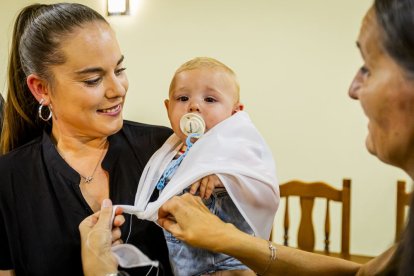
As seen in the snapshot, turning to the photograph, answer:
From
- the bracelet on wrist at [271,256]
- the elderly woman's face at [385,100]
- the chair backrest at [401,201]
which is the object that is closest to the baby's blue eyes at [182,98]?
the bracelet on wrist at [271,256]

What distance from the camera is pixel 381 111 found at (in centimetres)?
82

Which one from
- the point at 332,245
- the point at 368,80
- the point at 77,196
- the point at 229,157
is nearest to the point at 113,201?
the point at 77,196

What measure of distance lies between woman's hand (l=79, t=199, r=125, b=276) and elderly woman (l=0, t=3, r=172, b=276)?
0.16 m

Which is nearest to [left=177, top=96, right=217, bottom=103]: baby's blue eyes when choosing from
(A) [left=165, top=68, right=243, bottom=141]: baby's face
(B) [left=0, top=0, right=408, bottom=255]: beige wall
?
(A) [left=165, top=68, right=243, bottom=141]: baby's face

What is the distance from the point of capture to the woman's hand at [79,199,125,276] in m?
1.05

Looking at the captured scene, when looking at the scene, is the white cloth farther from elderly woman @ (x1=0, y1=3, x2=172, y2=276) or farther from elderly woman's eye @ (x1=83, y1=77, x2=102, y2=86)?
elderly woman's eye @ (x1=83, y1=77, x2=102, y2=86)

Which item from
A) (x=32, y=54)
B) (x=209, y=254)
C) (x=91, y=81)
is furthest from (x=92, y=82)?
(x=209, y=254)

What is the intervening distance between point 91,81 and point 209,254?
1.96 ft

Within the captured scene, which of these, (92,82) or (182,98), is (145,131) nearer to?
(182,98)

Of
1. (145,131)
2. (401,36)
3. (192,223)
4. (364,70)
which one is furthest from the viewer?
(145,131)

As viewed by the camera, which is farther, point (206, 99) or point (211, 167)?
point (206, 99)

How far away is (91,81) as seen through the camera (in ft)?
4.04

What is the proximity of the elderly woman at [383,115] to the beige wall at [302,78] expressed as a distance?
212 centimetres

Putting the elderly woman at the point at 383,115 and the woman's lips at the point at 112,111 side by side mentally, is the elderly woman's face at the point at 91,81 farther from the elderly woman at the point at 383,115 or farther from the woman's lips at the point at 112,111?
the elderly woman at the point at 383,115
